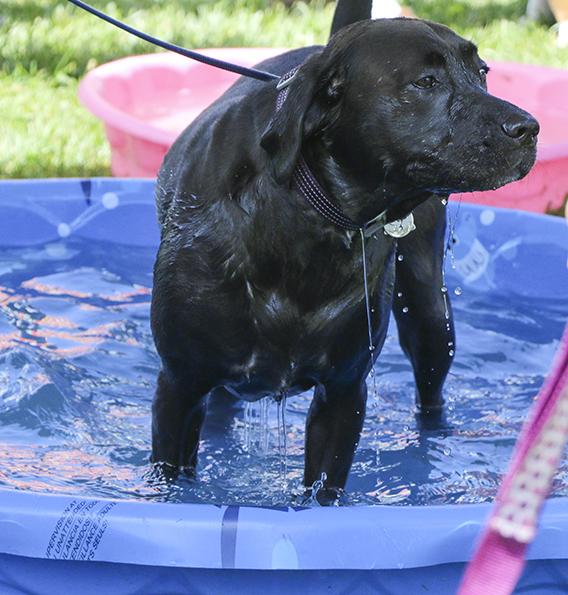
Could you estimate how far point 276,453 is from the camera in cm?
360

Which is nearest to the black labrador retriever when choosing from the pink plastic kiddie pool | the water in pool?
the water in pool

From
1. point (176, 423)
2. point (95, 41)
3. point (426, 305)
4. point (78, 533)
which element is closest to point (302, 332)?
point (176, 423)

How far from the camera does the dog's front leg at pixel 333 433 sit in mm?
2930

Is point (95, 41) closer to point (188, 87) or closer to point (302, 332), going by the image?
point (188, 87)

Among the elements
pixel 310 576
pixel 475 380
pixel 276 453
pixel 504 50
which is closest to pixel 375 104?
pixel 310 576

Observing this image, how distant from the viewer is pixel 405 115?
2398 mm

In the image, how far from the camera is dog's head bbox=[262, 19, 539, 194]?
2.34 metres

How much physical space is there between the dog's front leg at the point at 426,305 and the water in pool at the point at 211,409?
13 cm

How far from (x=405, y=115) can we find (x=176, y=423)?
39.7 inches

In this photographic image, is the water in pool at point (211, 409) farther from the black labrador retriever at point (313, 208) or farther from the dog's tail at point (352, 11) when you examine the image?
the dog's tail at point (352, 11)

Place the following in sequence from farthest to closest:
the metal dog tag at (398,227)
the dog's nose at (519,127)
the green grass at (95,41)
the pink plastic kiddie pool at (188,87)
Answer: the pink plastic kiddie pool at (188,87), the green grass at (95,41), the metal dog tag at (398,227), the dog's nose at (519,127)

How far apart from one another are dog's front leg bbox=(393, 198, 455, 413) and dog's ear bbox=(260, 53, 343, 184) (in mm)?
861

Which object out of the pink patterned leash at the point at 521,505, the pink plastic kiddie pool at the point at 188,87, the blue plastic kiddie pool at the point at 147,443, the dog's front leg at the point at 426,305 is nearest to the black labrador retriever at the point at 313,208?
the blue plastic kiddie pool at the point at 147,443

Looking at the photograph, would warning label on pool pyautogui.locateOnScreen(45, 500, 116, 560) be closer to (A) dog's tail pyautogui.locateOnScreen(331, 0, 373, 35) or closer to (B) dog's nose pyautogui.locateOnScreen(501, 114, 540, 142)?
(B) dog's nose pyautogui.locateOnScreen(501, 114, 540, 142)
